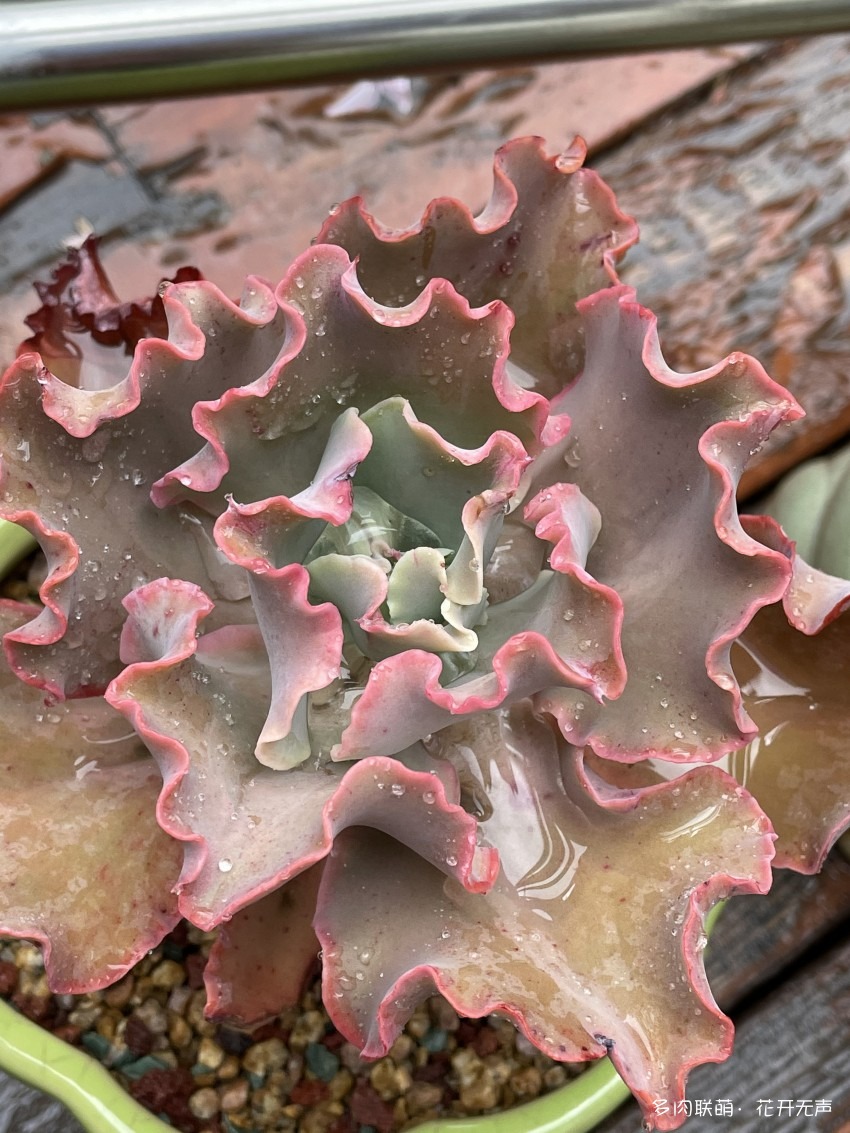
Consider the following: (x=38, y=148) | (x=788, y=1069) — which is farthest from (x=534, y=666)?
(x=38, y=148)

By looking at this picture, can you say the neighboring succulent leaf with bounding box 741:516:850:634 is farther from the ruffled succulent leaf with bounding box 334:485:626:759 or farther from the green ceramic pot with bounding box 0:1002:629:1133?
the green ceramic pot with bounding box 0:1002:629:1133

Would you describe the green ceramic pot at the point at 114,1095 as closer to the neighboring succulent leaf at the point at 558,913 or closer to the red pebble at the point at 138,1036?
the red pebble at the point at 138,1036

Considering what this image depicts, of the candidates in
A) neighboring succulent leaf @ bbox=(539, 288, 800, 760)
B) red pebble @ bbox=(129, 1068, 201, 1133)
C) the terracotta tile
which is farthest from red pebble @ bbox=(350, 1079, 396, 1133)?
the terracotta tile

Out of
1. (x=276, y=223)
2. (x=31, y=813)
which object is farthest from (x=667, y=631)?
(x=276, y=223)

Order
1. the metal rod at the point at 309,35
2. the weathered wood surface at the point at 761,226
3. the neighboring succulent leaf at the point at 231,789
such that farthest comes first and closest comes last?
the weathered wood surface at the point at 761,226, the neighboring succulent leaf at the point at 231,789, the metal rod at the point at 309,35

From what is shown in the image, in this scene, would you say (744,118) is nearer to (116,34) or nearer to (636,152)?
Answer: (636,152)

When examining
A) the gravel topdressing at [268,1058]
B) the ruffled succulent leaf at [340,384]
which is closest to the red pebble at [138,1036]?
the gravel topdressing at [268,1058]

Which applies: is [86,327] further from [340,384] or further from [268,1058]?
[268,1058]
